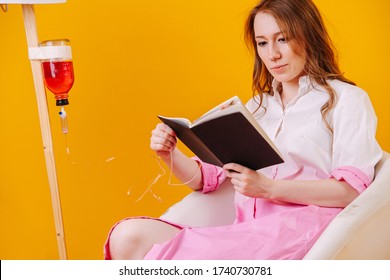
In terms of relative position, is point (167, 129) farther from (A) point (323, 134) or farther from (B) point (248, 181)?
(A) point (323, 134)

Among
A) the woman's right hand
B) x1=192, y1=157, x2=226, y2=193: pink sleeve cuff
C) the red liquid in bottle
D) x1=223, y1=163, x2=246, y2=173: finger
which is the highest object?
the red liquid in bottle

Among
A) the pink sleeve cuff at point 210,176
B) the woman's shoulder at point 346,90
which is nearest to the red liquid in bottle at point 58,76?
the pink sleeve cuff at point 210,176

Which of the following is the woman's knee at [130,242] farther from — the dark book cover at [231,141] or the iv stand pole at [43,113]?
the iv stand pole at [43,113]

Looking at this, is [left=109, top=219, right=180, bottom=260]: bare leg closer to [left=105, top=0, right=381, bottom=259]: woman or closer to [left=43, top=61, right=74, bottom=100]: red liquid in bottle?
[left=105, top=0, right=381, bottom=259]: woman

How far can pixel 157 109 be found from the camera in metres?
2.77

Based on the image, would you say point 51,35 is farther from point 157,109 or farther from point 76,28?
point 157,109

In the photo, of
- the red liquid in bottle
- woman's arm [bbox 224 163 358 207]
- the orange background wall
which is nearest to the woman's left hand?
woman's arm [bbox 224 163 358 207]

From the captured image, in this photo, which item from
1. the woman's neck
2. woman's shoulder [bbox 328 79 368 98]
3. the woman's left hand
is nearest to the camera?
the woman's left hand

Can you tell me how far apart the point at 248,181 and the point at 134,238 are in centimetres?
33

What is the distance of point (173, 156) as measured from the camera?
198cm

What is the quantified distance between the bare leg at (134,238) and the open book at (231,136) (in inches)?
9.7

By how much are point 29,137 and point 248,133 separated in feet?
4.42

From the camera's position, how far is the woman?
1771mm

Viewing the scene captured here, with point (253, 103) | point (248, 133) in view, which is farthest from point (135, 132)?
point (248, 133)
